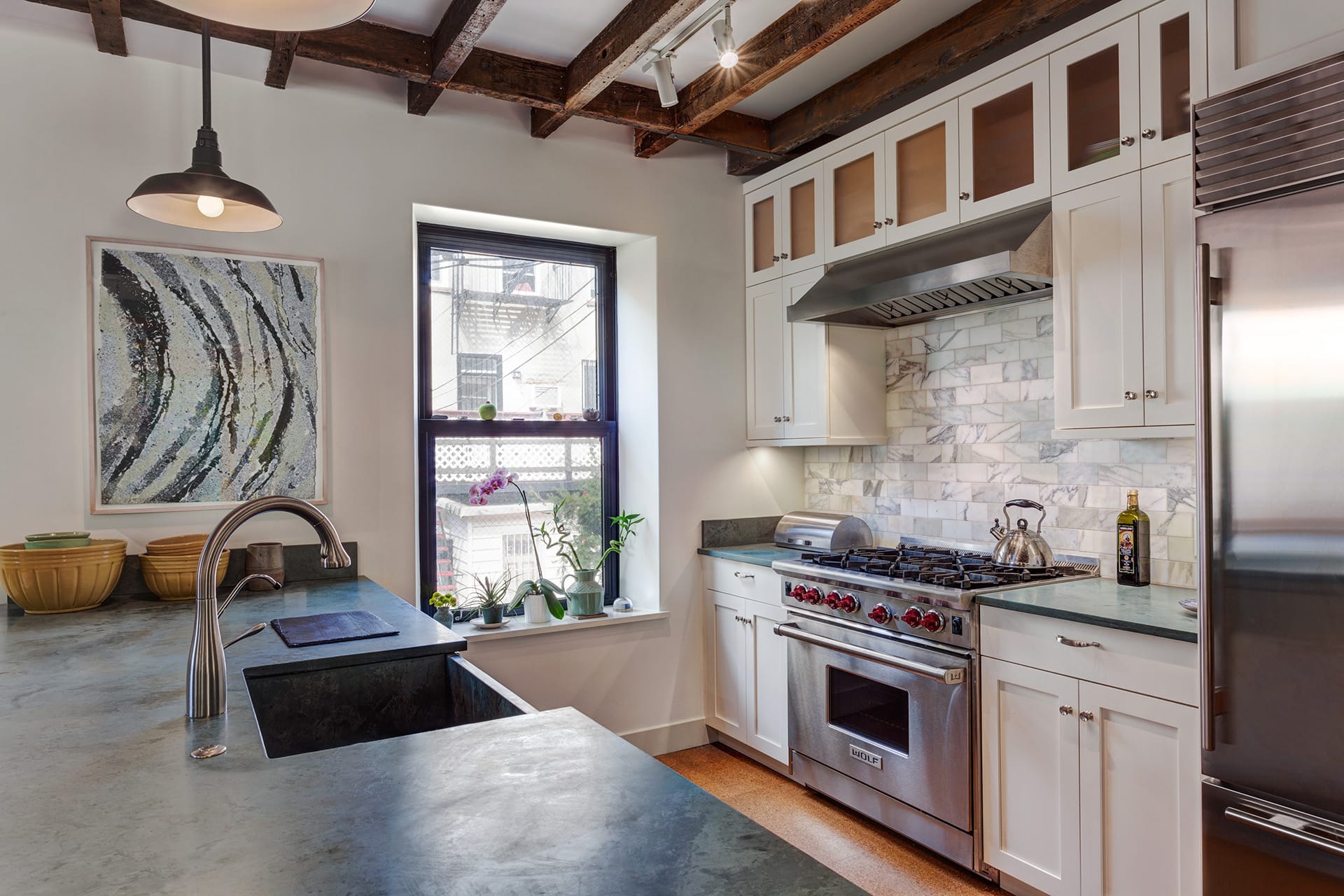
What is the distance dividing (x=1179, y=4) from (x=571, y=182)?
2236 millimetres

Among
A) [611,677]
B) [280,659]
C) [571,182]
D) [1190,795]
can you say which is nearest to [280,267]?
[571,182]

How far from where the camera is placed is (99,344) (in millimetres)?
2672

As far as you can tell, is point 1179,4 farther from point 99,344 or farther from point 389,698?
point 99,344

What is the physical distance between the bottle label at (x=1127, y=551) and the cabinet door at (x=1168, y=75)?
1.08 m

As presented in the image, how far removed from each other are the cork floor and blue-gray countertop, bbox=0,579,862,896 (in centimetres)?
121

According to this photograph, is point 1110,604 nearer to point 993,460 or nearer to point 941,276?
point 993,460

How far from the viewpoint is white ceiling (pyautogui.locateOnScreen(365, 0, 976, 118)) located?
276cm

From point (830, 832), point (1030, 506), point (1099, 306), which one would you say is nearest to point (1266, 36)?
point (1099, 306)

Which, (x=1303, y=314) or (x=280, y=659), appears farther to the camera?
(x=280, y=659)

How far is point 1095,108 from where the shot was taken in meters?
2.46

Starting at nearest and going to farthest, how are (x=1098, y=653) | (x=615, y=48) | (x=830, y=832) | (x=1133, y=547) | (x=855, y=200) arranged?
(x=1098, y=653) → (x=1133, y=547) → (x=615, y=48) → (x=830, y=832) → (x=855, y=200)

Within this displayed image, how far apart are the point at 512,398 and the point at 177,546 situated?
A: 4.83 ft

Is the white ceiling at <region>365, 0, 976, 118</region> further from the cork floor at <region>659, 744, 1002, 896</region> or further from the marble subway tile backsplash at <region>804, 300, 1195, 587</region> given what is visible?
the cork floor at <region>659, 744, 1002, 896</region>

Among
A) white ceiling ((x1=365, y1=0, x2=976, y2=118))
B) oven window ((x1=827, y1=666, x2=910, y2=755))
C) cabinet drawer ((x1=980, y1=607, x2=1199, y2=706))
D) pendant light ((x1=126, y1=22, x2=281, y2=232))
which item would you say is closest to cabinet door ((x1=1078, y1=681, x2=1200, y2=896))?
cabinet drawer ((x1=980, y1=607, x2=1199, y2=706))
